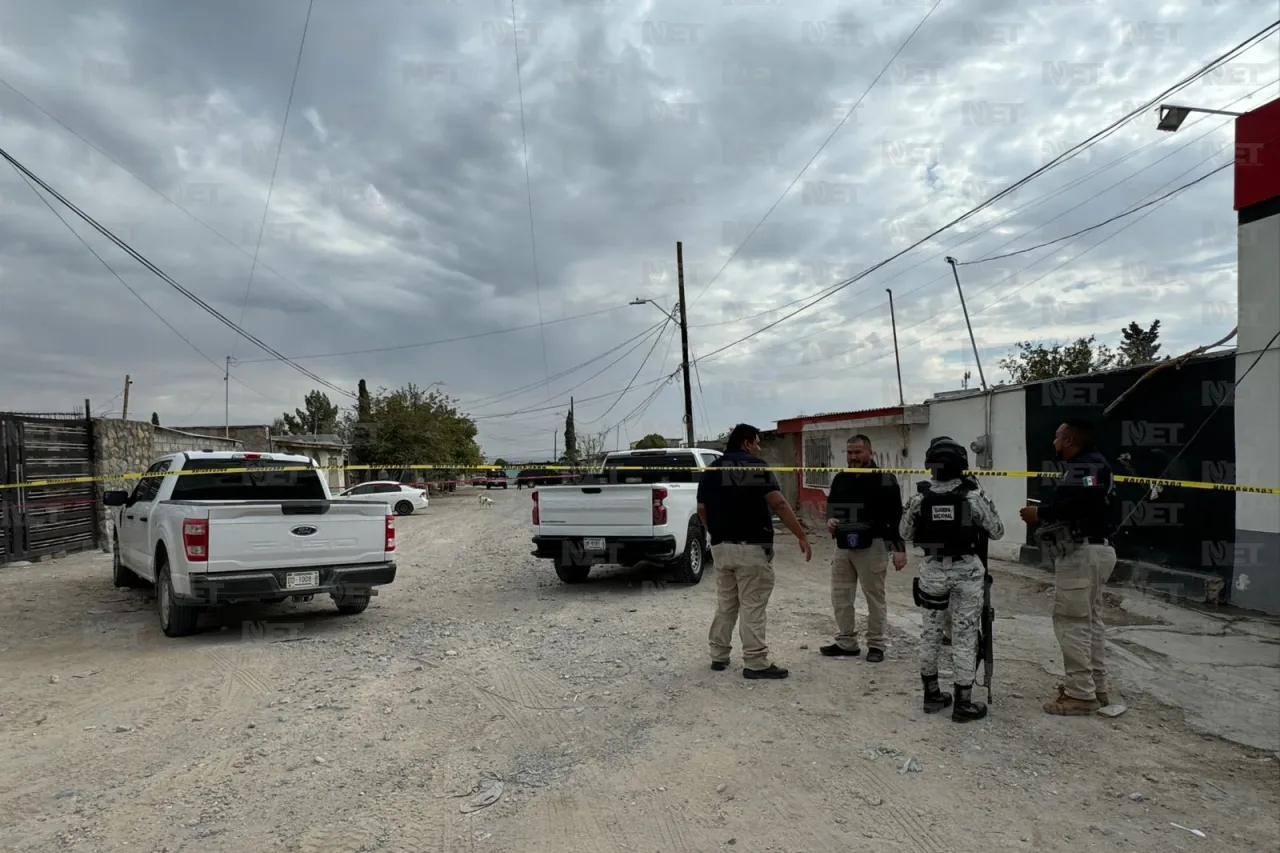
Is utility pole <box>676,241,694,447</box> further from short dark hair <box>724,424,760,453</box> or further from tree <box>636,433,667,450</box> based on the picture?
tree <box>636,433,667,450</box>

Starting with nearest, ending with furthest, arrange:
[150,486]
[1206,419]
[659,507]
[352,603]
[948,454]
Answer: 1. [948,454]
2. [352,603]
3. [150,486]
4. [1206,419]
5. [659,507]

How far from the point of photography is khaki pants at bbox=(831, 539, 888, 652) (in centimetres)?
591

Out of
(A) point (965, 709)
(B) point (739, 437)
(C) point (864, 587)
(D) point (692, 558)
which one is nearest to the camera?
(A) point (965, 709)

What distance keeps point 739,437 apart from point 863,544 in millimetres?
1262

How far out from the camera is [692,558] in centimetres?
970

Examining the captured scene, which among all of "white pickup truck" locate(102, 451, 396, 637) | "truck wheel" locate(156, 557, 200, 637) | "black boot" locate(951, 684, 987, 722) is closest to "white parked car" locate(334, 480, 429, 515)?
"white pickup truck" locate(102, 451, 396, 637)

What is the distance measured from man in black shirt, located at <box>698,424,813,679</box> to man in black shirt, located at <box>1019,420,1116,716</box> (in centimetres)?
162

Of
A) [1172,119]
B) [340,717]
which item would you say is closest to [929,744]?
[340,717]

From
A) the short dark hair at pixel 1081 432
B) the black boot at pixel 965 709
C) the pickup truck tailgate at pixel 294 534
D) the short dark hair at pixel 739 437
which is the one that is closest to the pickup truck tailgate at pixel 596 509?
the pickup truck tailgate at pixel 294 534

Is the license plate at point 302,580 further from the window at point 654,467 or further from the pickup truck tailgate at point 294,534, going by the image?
the window at point 654,467

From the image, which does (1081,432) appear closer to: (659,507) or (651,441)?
(659,507)

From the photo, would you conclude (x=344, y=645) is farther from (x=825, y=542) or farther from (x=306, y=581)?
(x=825, y=542)

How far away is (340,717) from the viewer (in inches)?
189

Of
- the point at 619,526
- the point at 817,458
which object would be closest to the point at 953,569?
the point at 619,526
